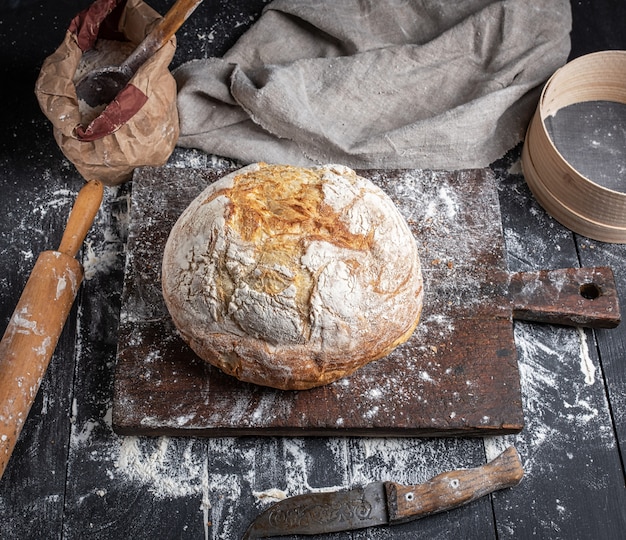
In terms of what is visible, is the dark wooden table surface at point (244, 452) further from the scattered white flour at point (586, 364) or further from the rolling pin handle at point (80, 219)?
the rolling pin handle at point (80, 219)

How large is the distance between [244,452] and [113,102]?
1.03 m

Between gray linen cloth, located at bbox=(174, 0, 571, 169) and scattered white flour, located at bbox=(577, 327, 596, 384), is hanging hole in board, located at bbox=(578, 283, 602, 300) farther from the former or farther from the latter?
gray linen cloth, located at bbox=(174, 0, 571, 169)

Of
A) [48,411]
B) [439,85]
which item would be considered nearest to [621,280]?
[439,85]

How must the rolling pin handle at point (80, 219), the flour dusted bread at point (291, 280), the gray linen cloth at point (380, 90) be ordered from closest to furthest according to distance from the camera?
the flour dusted bread at point (291, 280) < the rolling pin handle at point (80, 219) < the gray linen cloth at point (380, 90)

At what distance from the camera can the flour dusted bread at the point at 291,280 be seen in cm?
→ 196

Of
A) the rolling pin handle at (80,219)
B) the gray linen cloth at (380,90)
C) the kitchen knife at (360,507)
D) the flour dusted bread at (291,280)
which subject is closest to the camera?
the flour dusted bread at (291,280)

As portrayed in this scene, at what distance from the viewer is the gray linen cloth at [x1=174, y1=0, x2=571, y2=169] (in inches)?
101

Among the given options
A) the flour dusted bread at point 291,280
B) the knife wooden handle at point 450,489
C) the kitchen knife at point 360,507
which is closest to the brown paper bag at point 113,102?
the flour dusted bread at point 291,280

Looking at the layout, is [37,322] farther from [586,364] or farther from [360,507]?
[586,364]

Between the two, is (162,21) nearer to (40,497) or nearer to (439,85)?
(439,85)

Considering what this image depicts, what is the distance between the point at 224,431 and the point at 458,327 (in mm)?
697

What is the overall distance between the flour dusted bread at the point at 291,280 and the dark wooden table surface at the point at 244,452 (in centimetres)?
32

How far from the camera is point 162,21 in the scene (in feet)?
7.75

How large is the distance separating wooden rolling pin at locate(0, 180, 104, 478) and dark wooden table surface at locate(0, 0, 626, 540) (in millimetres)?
136
